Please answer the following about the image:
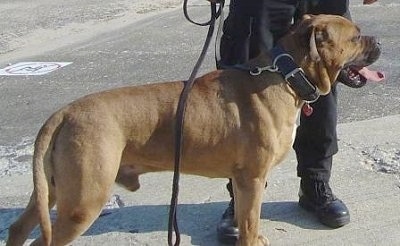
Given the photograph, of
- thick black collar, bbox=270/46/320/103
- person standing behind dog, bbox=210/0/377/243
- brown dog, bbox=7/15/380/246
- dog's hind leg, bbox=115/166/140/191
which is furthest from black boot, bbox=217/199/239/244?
thick black collar, bbox=270/46/320/103

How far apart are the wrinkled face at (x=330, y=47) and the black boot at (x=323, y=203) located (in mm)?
764

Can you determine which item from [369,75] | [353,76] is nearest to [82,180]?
[353,76]

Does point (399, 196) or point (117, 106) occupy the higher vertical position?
point (117, 106)

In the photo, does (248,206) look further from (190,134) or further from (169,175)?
(169,175)

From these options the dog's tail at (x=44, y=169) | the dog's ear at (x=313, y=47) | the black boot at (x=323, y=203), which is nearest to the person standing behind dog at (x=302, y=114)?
the black boot at (x=323, y=203)

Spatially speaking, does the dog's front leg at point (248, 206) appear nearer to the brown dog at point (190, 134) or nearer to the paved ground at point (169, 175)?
the brown dog at point (190, 134)

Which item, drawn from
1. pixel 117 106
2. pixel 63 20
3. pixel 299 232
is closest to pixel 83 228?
pixel 117 106

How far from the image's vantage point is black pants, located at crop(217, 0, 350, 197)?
4.47 meters

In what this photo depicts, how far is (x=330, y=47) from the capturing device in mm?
4227

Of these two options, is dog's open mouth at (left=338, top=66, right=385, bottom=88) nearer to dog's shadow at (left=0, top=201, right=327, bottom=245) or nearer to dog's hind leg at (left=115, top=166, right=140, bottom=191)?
dog's shadow at (left=0, top=201, right=327, bottom=245)

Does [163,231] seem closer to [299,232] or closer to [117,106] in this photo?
[299,232]

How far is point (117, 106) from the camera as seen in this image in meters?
3.92

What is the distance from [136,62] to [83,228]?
577 centimetres

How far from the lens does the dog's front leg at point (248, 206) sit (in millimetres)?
4129
